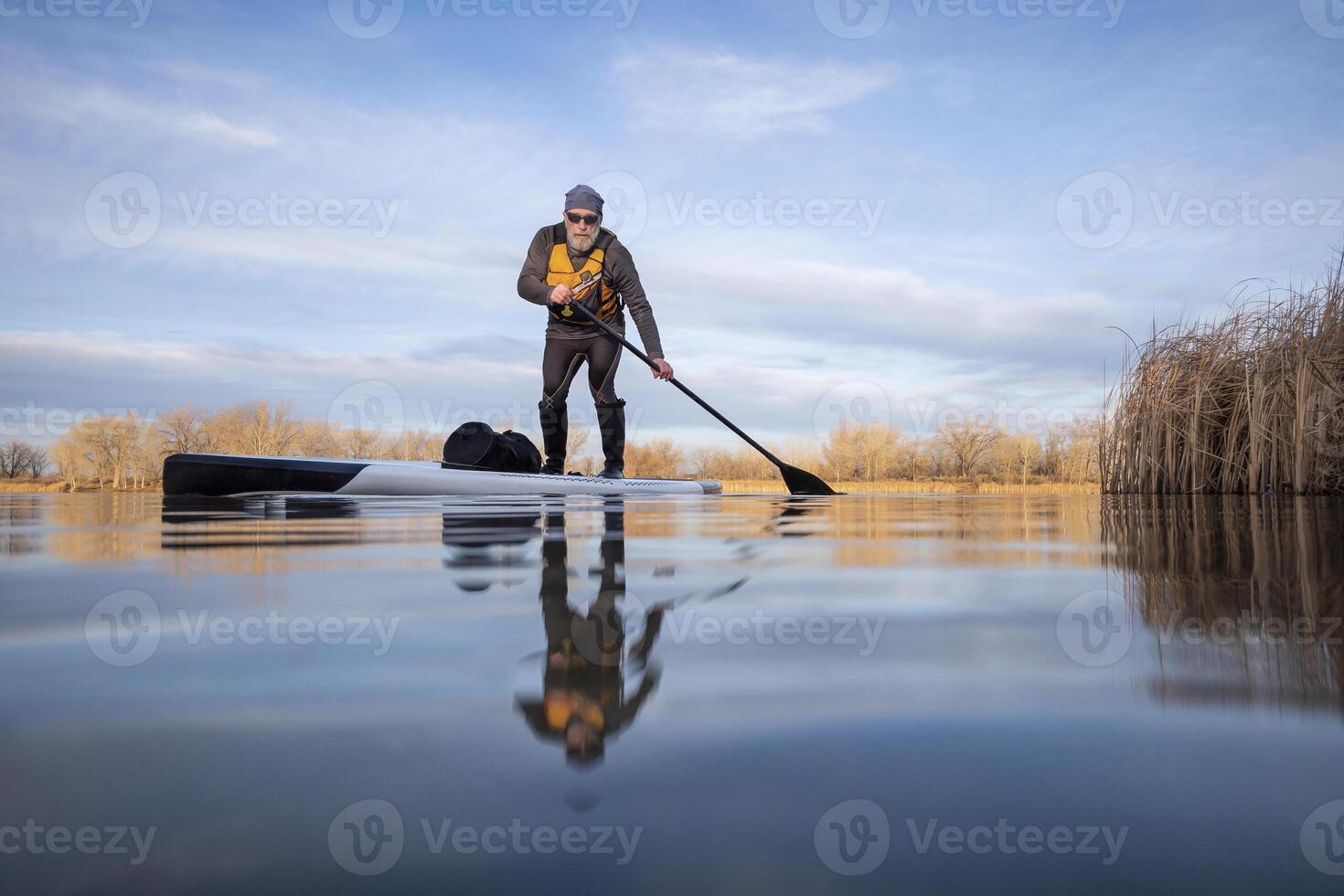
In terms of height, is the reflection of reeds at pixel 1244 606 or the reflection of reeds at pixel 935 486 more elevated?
the reflection of reeds at pixel 935 486

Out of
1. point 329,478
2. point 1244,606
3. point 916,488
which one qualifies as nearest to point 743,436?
point 329,478

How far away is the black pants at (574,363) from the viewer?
682 centimetres

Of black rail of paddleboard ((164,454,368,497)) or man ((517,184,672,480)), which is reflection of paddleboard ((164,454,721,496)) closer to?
black rail of paddleboard ((164,454,368,497))

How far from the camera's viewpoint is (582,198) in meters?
6.38

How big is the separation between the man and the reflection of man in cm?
538

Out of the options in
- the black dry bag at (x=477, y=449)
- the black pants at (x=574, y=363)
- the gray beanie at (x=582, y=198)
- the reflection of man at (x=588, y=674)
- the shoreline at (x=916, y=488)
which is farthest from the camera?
the shoreline at (x=916, y=488)

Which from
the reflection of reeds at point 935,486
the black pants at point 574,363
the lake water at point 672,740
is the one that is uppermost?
the black pants at point 574,363

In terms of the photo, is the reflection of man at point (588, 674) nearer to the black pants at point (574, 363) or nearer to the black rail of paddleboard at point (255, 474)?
the black rail of paddleboard at point (255, 474)

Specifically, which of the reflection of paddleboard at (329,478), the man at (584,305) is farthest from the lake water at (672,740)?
the man at (584,305)

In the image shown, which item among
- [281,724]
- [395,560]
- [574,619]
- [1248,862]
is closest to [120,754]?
[281,724]

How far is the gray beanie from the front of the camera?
20.9 feet

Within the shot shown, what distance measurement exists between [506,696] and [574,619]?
0.32 m

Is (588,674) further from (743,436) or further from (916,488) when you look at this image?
(916,488)

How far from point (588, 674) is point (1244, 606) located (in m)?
0.78
